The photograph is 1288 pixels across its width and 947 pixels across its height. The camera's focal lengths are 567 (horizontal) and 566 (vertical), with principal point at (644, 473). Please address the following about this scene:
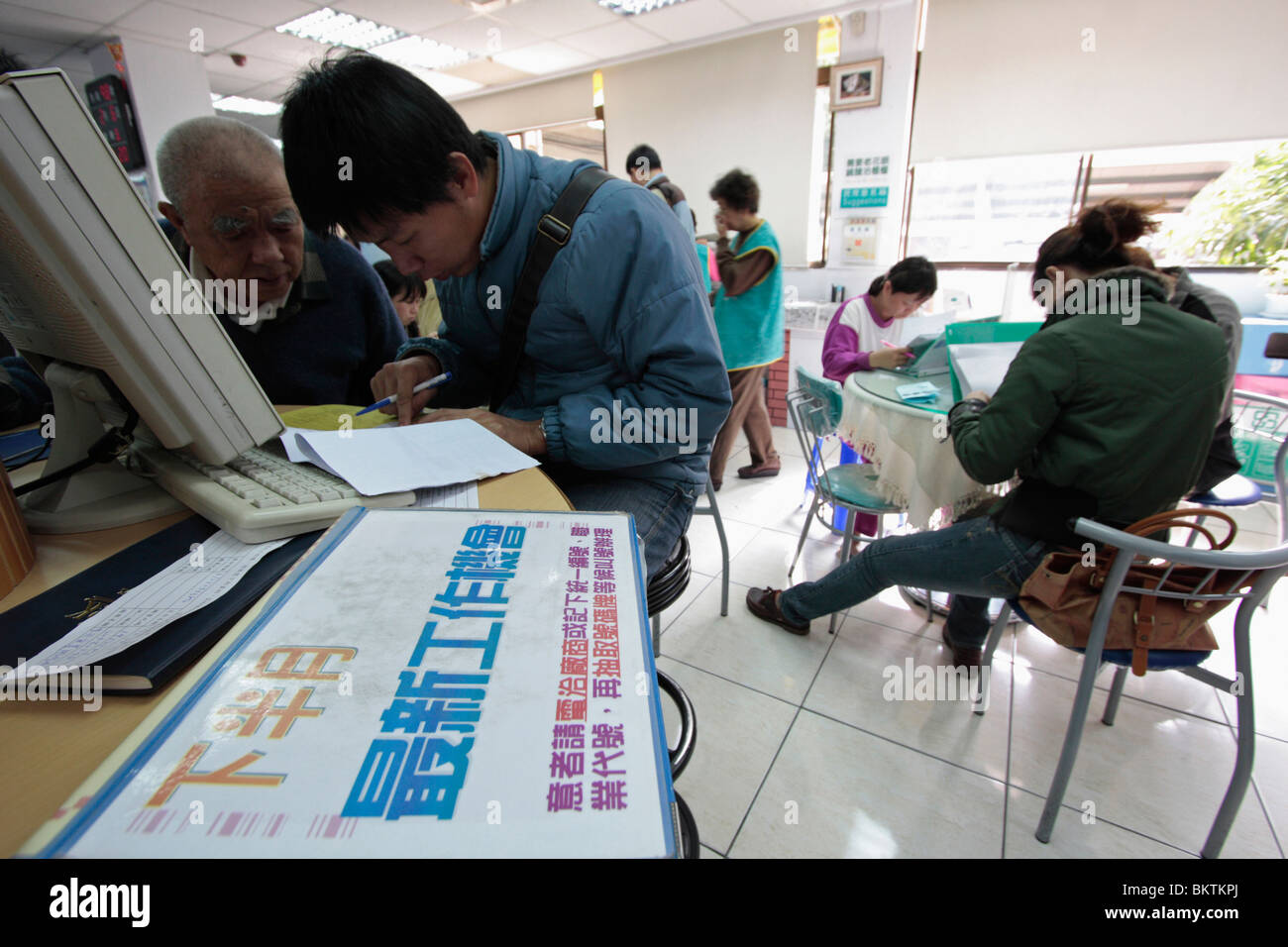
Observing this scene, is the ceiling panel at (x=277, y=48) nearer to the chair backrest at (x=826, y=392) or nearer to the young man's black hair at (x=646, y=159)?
the young man's black hair at (x=646, y=159)

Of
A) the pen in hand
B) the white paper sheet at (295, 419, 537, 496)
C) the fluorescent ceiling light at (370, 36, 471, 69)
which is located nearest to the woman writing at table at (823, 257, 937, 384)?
the pen in hand

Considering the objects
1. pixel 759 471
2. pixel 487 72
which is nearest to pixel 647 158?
pixel 759 471

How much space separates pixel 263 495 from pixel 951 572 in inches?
59.5

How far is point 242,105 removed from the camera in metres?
6.84

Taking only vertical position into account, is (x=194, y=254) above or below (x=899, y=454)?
above

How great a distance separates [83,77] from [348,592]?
779cm

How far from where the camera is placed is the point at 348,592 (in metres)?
0.50

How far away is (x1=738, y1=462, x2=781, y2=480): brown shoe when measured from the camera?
348 centimetres

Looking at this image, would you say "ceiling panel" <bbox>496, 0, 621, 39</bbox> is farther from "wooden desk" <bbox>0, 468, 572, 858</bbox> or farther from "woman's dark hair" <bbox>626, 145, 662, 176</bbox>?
"wooden desk" <bbox>0, 468, 572, 858</bbox>

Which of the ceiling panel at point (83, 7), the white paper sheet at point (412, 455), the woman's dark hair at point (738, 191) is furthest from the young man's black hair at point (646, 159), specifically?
the ceiling panel at point (83, 7)

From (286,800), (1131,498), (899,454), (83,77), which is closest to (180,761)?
(286,800)

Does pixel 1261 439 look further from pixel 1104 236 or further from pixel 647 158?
pixel 647 158

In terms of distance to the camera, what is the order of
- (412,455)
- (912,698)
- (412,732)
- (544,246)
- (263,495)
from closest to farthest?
(412,732) → (263,495) → (412,455) → (544,246) → (912,698)
